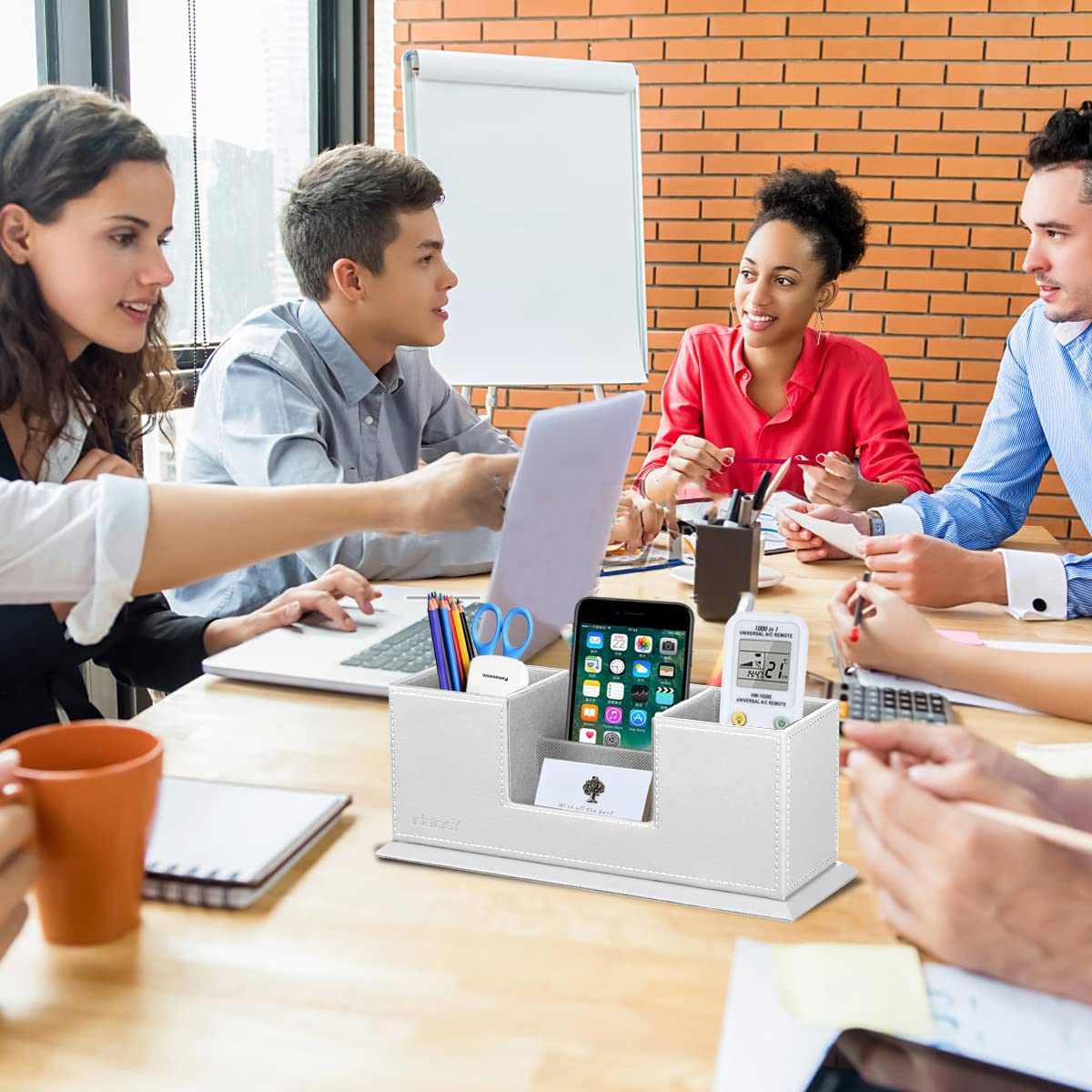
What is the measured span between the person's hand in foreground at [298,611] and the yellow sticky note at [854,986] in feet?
2.68

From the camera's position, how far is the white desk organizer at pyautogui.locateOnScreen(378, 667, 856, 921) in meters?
0.74

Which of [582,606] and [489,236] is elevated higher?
[489,236]

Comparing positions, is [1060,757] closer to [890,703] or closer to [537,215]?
[890,703]

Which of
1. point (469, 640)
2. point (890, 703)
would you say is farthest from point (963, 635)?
point (469, 640)

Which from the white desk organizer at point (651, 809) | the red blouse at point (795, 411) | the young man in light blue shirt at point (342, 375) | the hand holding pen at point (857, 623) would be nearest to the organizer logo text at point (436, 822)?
the white desk organizer at point (651, 809)

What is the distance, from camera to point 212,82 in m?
2.79

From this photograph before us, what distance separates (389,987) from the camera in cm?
66

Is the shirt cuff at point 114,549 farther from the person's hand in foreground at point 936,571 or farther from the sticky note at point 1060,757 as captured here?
the person's hand in foreground at point 936,571

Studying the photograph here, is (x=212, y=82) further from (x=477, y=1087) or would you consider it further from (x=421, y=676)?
(x=477, y=1087)

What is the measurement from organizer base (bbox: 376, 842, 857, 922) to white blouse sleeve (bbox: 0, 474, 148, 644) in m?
0.36

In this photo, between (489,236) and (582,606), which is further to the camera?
(489,236)

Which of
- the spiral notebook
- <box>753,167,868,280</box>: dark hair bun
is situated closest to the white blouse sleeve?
the spiral notebook

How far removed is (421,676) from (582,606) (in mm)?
162

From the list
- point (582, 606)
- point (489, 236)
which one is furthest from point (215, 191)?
point (582, 606)
